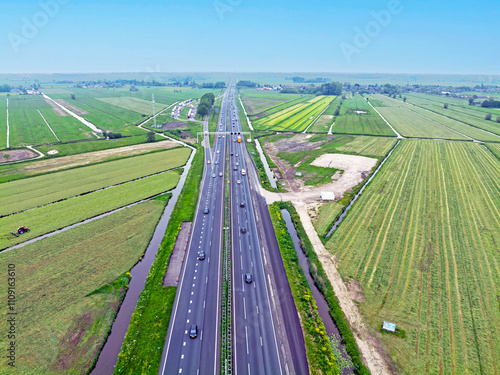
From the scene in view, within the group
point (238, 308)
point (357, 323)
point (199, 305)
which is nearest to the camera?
point (357, 323)

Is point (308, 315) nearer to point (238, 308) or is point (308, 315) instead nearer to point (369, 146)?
point (238, 308)

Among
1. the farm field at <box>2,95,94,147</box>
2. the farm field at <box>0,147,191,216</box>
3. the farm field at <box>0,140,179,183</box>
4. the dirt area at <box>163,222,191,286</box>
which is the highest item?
the farm field at <box>2,95,94,147</box>

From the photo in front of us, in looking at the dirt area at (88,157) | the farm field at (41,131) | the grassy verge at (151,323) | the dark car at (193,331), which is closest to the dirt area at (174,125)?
the dirt area at (88,157)

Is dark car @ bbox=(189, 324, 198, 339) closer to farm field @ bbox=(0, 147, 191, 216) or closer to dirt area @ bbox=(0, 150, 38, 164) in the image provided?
farm field @ bbox=(0, 147, 191, 216)

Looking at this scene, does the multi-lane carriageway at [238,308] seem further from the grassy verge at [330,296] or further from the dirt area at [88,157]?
the dirt area at [88,157]

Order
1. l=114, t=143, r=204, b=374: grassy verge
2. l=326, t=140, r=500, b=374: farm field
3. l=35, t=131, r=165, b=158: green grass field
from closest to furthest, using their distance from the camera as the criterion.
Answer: l=114, t=143, r=204, b=374: grassy verge
l=326, t=140, r=500, b=374: farm field
l=35, t=131, r=165, b=158: green grass field

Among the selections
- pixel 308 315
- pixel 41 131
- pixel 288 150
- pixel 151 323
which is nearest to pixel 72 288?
pixel 151 323

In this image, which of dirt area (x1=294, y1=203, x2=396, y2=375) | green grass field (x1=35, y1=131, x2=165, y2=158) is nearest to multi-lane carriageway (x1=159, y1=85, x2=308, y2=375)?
dirt area (x1=294, y1=203, x2=396, y2=375)
